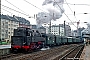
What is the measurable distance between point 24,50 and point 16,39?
1915 mm

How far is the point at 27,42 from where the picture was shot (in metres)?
29.3

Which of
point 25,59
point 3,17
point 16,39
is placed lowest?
point 25,59

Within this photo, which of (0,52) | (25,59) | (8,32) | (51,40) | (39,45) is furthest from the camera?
(8,32)

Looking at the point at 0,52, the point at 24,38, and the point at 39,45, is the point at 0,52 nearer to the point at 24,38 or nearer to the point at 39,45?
the point at 24,38

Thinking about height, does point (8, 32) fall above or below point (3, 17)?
below

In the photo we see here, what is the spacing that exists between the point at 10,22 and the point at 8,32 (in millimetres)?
10197

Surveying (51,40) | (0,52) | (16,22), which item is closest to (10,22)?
(16,22)

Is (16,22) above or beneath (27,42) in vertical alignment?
above

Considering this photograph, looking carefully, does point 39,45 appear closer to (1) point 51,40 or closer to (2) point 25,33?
(2) point 25,33

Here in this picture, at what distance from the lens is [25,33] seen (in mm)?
29984

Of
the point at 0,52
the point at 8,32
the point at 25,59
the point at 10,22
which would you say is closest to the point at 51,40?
the point at 0,52

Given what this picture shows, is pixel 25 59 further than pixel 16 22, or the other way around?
pixel 16 22

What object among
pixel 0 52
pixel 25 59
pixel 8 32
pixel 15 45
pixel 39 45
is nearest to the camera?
pixel 25 59

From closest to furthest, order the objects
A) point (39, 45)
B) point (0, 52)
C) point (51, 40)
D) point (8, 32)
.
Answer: point (0, 52) < point (39, 45) < point (51, 40) < point (8, 32)
